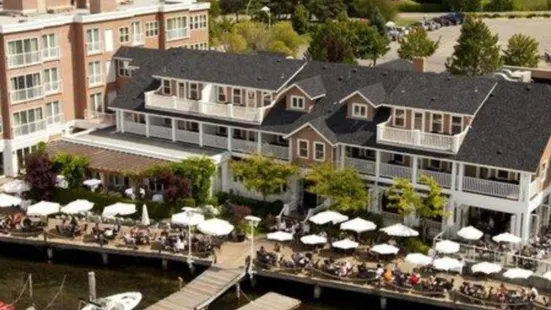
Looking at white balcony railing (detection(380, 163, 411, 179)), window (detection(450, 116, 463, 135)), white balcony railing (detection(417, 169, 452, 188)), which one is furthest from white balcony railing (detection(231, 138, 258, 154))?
window (detection(450, 116, 463, 135))

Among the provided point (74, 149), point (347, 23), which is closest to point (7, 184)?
point (74, 149)

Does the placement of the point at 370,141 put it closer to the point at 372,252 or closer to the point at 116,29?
the point at 372,252

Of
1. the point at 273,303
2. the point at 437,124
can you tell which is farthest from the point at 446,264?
the point at 437,124

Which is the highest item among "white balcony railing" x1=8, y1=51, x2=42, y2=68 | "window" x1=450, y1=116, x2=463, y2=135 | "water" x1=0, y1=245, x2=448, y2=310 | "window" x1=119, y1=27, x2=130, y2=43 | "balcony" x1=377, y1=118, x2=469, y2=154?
"window" x1=119, y1=27, x2=130, y2=43

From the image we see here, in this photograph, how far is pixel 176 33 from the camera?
86188mm

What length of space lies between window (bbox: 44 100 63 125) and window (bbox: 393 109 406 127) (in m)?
30.5

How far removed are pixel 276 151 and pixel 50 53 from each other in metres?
22.3

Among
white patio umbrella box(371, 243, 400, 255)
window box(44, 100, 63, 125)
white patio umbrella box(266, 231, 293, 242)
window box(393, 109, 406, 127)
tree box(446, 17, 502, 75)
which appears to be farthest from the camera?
tree box(446, 17, 502, 75)

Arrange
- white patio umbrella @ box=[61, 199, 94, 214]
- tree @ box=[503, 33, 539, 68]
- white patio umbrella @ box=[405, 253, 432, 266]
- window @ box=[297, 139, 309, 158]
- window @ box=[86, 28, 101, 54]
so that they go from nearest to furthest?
white patio umbrella @ box=[405, 253, 432, 266] < white patio umbrella @ box=[61, 199, 94, 214] < window @ box=[297, 139, 309, 158] < window @ box=[86, 28, 101, 54] < tree @ box=[503, 33, 539, 68]

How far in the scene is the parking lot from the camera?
126m

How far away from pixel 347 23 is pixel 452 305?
70907 millimetres

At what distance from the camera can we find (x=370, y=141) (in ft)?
194

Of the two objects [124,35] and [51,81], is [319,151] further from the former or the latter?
[124,35]

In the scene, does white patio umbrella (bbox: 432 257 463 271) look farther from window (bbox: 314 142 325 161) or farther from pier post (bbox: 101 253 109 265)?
pier post (bbox: 101 253 109 265)
